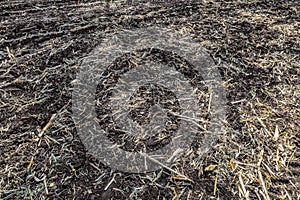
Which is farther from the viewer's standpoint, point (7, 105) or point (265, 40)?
point (265, 40)

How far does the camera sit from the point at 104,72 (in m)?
2.19

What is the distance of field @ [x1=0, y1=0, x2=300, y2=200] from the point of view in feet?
5.15

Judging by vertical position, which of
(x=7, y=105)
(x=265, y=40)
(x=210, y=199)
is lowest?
(x=210, y=199)

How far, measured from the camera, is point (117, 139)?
1773mm

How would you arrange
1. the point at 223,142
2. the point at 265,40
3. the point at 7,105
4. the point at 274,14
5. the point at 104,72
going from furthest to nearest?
the point at 274,14, the point at 265,40, the point at 104,72, the point at 7,105, the point at 223,142

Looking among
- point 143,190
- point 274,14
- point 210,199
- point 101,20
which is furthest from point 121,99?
point 274,14

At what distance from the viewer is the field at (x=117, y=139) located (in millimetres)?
1570

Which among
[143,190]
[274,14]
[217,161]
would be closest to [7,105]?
[143,190]

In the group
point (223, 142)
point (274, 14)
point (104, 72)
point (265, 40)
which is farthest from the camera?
point (274, 14)

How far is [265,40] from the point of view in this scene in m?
2.61

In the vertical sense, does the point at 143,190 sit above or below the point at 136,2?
below

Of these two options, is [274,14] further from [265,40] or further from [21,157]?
[21,157]

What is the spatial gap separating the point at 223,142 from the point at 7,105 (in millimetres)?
1388

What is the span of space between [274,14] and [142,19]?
132 centimetres
